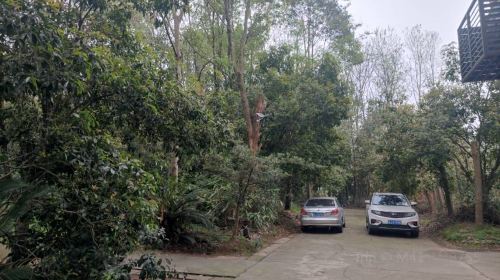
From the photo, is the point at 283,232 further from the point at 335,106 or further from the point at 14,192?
the point at 14,192

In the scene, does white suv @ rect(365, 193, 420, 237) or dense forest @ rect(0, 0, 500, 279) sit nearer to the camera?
dense forest @ rect(0, 0, 500, 279)

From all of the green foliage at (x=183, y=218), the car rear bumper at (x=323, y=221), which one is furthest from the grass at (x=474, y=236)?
the green foliage at (x=183, y=218)

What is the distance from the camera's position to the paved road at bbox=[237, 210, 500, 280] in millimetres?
8602

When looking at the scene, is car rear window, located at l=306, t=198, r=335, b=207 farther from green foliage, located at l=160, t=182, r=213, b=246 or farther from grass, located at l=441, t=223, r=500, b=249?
green foliage, located at l=160, t=182, r=213, b=246

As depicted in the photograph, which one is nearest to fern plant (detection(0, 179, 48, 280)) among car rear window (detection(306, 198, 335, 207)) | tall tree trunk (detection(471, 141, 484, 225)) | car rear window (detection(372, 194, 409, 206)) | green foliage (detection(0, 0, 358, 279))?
green foliage (detection(0, 0, 358, 279))

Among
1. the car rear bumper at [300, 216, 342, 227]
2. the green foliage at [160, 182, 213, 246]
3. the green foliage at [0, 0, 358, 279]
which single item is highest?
the green foliage at [0, 0, 358, 279]

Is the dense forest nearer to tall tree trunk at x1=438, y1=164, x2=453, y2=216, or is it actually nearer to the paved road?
tall tree trunk at x1=438, y1=164, x2=453, y2=216

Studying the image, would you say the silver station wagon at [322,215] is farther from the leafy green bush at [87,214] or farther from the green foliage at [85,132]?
the leafy green bush at [87,214]

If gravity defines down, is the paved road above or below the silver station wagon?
below

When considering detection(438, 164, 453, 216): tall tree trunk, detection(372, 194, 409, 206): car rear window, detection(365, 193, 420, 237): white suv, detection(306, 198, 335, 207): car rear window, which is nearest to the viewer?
detection(365, 193, 420, 237): white suv

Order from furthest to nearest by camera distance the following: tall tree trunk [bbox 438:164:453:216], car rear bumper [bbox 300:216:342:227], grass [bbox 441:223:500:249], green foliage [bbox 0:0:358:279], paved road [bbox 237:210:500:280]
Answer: tall tree trunk [bbox 438:164:453:216] < car rear bumper [bbox 300:216:342:227] < grass [bbox 441:223:500:249] < paved road [bbox 237:210:500:280] < green foliage [bbox 0:0:358:279]

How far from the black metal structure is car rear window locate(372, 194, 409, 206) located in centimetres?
568

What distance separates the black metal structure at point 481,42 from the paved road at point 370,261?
524 centimetres

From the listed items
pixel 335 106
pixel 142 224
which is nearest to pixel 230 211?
pixel 335 106
